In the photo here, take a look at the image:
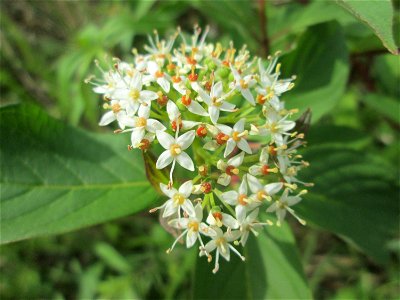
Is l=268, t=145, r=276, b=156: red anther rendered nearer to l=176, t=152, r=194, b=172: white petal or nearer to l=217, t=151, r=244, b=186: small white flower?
l=217, t=151, r=244, b=186: small white flower

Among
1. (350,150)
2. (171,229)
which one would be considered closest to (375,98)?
(350,150)

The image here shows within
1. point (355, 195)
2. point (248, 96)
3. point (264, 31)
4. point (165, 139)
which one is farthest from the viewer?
point (264, 31)

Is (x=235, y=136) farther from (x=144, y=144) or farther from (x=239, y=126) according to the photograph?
(x=144, y=144)

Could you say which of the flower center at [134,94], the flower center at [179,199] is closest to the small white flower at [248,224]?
the flower center at [179,199]

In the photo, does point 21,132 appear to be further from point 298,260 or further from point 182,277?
point 182,277

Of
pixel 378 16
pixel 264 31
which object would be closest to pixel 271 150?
pixel 378 16

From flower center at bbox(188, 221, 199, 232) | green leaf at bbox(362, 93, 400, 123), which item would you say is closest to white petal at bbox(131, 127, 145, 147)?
flower center at bbox(188, 221, 199, 232)
